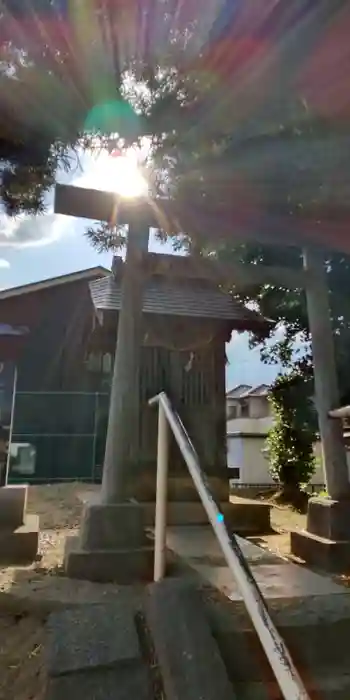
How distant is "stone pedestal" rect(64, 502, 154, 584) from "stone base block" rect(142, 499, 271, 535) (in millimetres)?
2350

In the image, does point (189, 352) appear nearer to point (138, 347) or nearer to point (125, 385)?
point (138, 347)

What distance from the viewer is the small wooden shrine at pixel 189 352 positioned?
5.62 m

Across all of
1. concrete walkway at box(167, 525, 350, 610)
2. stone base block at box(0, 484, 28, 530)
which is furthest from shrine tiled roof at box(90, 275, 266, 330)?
concrete walkway at box(167, 525, 350, 610)

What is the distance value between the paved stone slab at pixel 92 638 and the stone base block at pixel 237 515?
317 cm

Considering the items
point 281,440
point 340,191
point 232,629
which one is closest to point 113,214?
point 340,191

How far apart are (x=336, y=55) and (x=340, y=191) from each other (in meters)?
1.03

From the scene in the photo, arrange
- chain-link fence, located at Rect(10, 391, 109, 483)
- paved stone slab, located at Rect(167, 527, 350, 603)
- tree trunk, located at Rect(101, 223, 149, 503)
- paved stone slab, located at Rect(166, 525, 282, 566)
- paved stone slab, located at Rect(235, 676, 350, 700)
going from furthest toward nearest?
chain-link fence, located at Rect(10, 391, 109, 483), paved stone slab, located at Rect(166, 525, 282, 566), tree trunk, located at Rect(101, 223, 149, 503), paved stone slab, located at Rect(167, 527, 350, 603), paved stone slab, located at Rect(235, 676, 350, 700)

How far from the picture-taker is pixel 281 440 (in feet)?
32.1

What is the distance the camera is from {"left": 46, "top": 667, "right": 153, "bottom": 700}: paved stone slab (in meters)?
1.42

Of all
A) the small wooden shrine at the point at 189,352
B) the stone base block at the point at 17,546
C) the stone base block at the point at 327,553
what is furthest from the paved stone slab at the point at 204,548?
the small wooden shrine at the point at 189,352

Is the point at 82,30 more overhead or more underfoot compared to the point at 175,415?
more overhead

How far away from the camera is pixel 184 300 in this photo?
586 centimetres

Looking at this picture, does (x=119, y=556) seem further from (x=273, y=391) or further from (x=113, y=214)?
(x=273, y=391)

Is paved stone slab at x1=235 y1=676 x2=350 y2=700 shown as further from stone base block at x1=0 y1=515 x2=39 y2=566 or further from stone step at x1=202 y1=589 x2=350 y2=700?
stone base block at x1=0 y1=515 x2=39 y2=566
